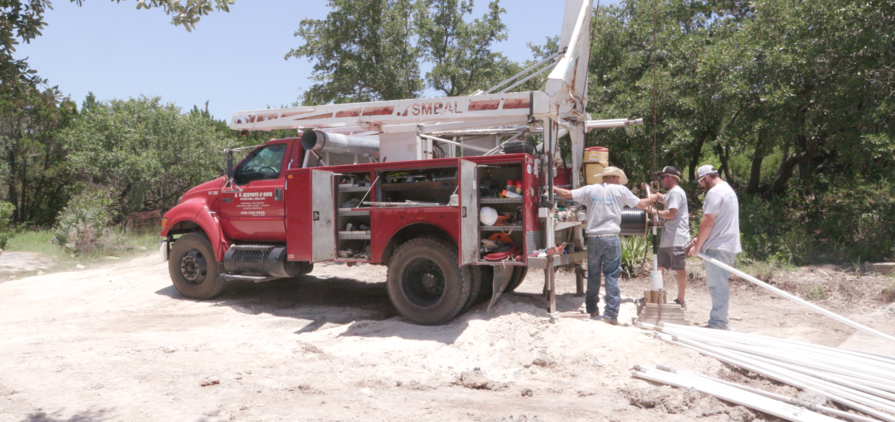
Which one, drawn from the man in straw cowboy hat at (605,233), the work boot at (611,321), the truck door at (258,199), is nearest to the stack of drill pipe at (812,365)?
the work boot at (611,321)

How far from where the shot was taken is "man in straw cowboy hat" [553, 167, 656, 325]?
688 cm

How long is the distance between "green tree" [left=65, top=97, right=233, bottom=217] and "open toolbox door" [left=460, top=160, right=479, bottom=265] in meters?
17.1

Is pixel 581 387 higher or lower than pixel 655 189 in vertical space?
lower

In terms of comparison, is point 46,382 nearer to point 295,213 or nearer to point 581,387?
point 295,213

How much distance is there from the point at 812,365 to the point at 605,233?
2469 millimetres

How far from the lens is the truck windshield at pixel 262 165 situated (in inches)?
350

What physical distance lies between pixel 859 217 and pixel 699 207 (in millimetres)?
3834

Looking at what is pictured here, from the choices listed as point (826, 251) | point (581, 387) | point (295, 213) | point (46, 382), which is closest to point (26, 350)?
point (46, 382)

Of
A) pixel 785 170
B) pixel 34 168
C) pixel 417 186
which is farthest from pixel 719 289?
pixel 34 168

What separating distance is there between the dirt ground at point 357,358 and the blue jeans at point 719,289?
0.85m

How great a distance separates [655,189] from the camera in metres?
8.65

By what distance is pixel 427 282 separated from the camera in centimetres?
733

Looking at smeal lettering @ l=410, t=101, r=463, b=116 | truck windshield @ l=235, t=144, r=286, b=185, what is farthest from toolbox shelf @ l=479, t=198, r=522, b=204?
truck windshield @ l=235, t=144, r=286, b=185

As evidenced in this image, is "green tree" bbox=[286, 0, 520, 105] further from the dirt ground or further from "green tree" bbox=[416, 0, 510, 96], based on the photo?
the dirt ground
